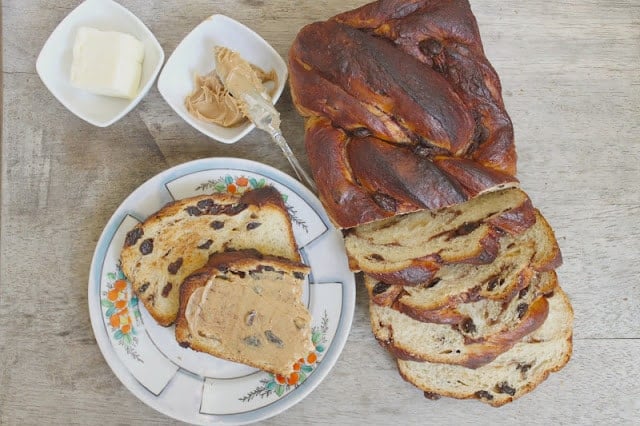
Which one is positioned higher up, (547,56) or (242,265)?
(547,56)

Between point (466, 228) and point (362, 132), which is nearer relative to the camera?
point (362, 132)

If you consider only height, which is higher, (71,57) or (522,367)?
(71,57)

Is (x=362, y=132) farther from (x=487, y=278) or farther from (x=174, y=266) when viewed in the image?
(x=174, y=266)

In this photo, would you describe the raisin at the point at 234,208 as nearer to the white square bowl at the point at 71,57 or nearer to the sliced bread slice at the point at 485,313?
the white square bowl at the point at 71,57

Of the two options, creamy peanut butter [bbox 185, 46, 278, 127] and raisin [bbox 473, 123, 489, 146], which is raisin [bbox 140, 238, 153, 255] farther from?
raisin [bbox 473, 123, 489, 146]

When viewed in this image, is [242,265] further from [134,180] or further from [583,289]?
[583,289]

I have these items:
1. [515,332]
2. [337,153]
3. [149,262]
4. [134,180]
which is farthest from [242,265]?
[515,332]

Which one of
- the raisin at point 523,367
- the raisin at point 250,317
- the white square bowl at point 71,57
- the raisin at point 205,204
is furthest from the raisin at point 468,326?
the white square bowl at point 71,57

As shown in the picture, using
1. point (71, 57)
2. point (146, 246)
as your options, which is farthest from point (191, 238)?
point (71, 57)
